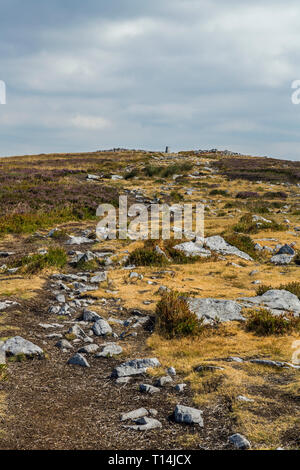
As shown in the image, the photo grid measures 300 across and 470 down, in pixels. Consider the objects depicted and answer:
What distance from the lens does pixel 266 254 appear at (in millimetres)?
16203

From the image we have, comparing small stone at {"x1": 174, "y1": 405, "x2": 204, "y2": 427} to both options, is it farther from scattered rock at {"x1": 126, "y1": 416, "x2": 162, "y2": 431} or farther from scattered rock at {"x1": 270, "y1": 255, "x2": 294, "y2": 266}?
scattered rock at {"x1": 270, "y1": 255, "x2": 294, "y2": 266}

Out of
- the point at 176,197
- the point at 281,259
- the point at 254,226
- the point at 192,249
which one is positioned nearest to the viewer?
the point at 281,259

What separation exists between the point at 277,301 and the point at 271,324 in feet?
5.29

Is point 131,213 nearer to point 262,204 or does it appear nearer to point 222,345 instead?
point 262,204

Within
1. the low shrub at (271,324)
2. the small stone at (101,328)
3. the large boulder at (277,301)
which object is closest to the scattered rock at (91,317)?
the small stone at (101,328)

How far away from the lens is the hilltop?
4.64m

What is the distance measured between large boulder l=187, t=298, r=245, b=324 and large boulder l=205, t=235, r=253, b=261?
21.6ft

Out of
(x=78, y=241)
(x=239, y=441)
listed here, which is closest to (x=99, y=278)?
(x=78, y=241)

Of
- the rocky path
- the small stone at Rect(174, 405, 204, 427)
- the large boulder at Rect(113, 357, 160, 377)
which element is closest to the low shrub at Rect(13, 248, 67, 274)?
the rocky path

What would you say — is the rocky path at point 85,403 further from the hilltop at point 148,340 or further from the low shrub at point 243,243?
the low shrub at point 243,243

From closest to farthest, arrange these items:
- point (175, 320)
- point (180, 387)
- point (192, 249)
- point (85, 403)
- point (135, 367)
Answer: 1. point (85, 403)
2. point (180, 387)
3. point (135, 367)
4. point (175, 320)
5. point (192, 249)

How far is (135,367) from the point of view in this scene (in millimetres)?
6430

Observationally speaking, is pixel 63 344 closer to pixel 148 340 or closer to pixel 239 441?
pixel 148 340

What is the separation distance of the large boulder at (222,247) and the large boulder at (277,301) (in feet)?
17.8
